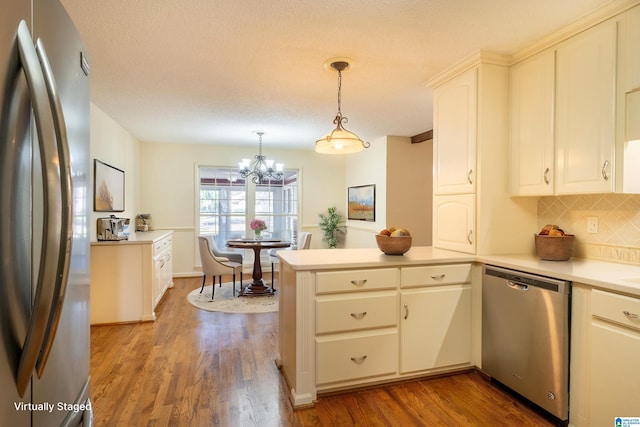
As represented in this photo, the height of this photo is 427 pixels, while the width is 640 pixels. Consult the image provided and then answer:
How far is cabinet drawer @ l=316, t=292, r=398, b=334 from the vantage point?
2221 millimetres

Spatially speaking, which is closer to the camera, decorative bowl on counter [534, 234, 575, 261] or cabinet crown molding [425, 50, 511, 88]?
decorative bowl on counter [534, 234, 575, 261]

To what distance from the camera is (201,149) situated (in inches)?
248

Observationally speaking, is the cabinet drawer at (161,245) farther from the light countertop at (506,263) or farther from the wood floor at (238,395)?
the light countertop at (506,263)

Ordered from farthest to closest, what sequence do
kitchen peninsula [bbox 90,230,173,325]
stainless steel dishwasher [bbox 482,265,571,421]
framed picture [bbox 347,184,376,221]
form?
framed picture [bbox 347,184,376,221], kitchen peninsula [bbox 90,230,173,325], stainless steel dishwasher [bbox 482,265,571,421]

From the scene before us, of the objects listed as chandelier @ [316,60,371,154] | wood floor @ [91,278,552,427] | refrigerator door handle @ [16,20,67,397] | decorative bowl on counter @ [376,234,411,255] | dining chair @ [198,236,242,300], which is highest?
chandelier @ [316,60,371,154]

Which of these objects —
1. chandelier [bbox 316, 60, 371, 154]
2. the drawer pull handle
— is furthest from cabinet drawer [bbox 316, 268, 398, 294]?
chandelier [bbox 316, 60, 371, 154]

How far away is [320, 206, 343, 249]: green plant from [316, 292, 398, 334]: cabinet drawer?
4.34 meters

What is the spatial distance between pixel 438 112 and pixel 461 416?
2.40m

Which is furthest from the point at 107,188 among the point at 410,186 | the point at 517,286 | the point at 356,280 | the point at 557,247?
the point at 557,247

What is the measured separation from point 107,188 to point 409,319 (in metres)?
3.90

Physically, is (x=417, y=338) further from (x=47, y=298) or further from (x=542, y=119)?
(x=47, y=298)

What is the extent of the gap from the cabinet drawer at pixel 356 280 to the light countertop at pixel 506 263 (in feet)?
0.14

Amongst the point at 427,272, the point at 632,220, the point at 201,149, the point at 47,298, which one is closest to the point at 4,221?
the point at 47,298

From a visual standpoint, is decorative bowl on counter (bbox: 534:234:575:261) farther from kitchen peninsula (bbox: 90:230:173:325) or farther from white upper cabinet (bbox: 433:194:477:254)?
kitchen peninsula (bbox: 90:230:173:325)
